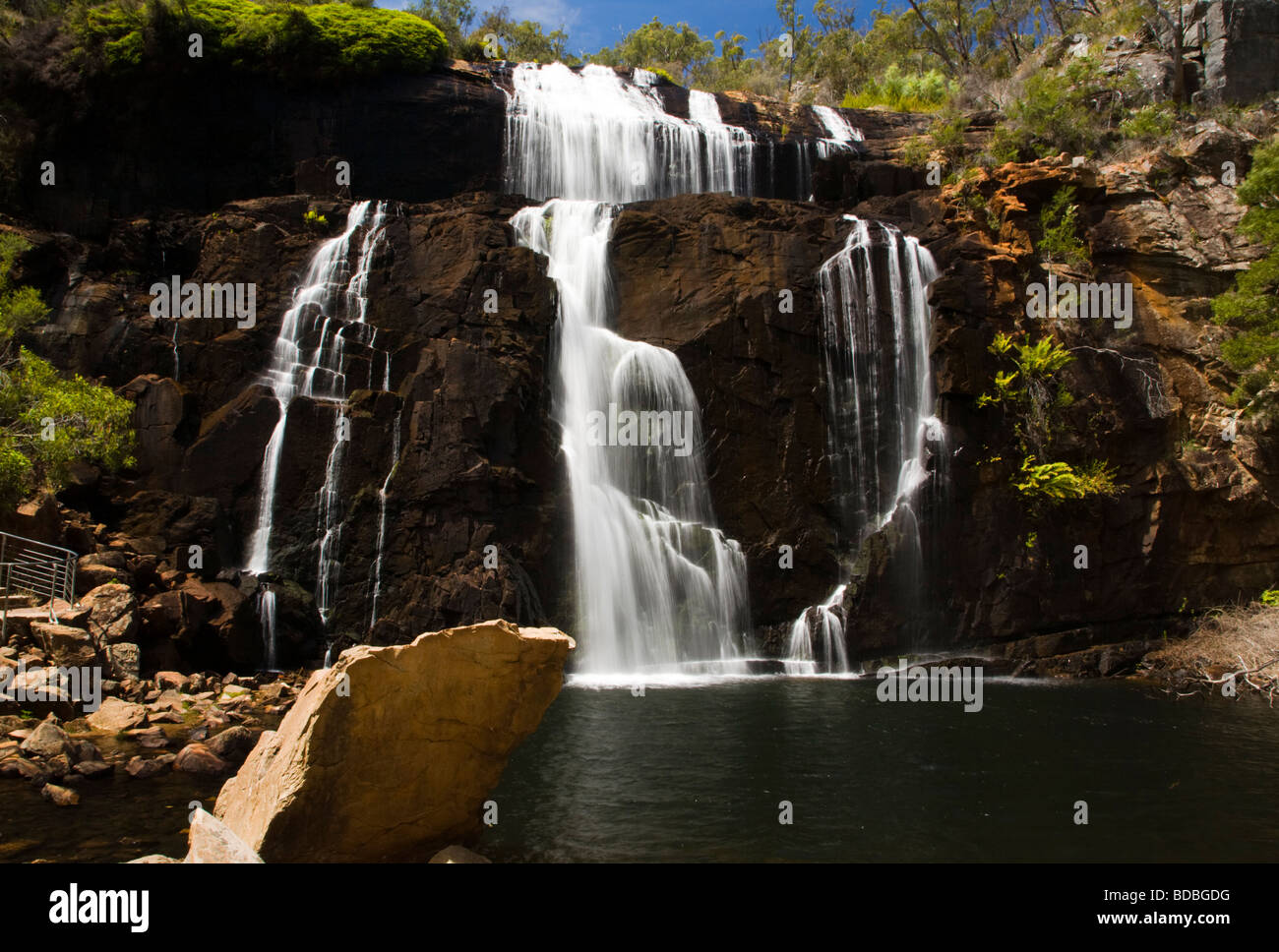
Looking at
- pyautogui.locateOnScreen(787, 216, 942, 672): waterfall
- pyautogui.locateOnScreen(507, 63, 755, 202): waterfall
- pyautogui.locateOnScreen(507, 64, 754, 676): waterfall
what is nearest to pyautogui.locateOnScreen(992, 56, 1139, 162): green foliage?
pyautogui.locateOnScreen(787, 216, 942, 672): waterfall

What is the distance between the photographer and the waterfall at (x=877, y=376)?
24.5 metres

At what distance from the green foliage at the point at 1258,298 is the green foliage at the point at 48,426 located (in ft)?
90.5

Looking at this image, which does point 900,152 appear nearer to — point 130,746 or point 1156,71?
point 1156,71

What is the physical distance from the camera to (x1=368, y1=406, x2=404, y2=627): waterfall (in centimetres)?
2030

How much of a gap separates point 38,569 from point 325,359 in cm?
878

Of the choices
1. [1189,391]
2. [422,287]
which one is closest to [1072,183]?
[1189,391]

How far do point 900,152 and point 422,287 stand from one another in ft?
65.3

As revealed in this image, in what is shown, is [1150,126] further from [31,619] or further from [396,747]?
[31,619]

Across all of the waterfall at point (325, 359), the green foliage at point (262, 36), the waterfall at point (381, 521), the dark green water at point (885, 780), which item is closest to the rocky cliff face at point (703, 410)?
the waterfall at point (381, 521)

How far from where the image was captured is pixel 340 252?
2606 centimetres

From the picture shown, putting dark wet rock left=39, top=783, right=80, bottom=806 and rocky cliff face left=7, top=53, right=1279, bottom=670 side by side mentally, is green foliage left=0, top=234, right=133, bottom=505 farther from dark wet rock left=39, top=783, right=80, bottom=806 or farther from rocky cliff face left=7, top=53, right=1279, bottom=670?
dark wet rock left=39, top=783, right=80, bottom=806

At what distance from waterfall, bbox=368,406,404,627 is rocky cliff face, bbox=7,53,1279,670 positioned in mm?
111

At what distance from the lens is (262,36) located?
103 feet

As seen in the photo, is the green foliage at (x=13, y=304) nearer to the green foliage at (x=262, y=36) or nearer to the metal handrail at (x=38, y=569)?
the metal handrail at (x=38, y=569)
